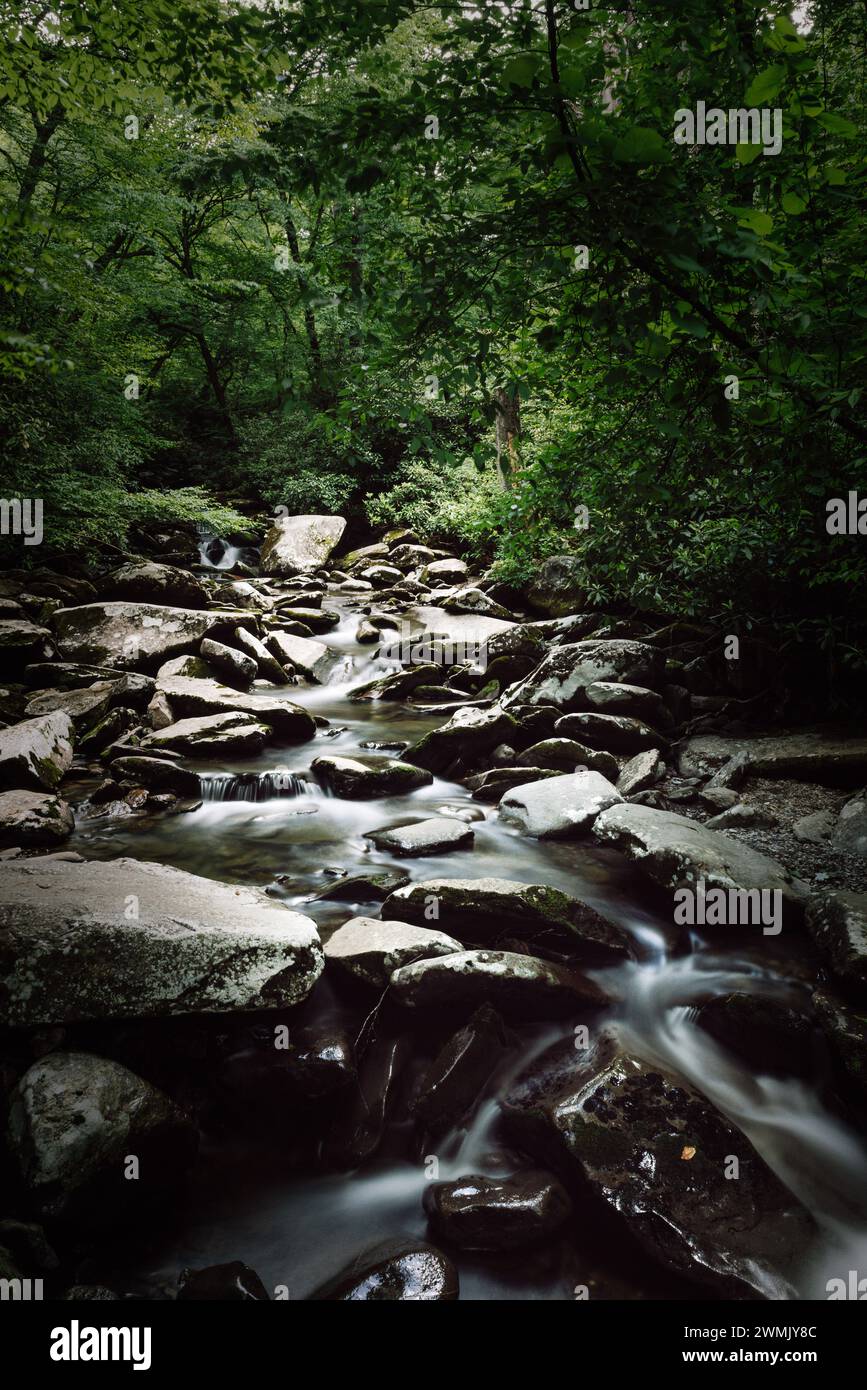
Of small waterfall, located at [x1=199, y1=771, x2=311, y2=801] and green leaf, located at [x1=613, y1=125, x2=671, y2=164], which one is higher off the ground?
green leaf, located at [x1=613, y1=125, x2=671, y2=164]

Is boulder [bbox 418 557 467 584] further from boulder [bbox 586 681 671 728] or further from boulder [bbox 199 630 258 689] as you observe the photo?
boulder [bbox 586 681 671 728]

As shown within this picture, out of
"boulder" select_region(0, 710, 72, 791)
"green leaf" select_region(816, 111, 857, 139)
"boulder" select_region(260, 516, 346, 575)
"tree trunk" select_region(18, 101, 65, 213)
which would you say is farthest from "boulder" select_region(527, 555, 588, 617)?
"tree trunk" select_region(18, 101, 65, 213)

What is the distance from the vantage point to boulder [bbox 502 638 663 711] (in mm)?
8625

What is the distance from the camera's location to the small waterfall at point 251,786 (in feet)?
23.4

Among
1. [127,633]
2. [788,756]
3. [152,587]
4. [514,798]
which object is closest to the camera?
[788,756]

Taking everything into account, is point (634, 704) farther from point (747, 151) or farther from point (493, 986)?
point (747, 151)

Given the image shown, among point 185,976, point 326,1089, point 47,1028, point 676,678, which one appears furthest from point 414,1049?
point 676,678

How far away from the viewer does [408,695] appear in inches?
422

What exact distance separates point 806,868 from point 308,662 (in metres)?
8.92

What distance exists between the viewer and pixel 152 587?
39.1 ft

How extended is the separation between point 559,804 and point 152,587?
9.37 m

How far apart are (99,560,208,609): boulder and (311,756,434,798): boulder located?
21.7 feet

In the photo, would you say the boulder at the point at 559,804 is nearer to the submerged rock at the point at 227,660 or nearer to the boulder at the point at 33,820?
the boulder at the point at 33,820

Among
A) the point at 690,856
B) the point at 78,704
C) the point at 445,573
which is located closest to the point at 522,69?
the point at 690,856
